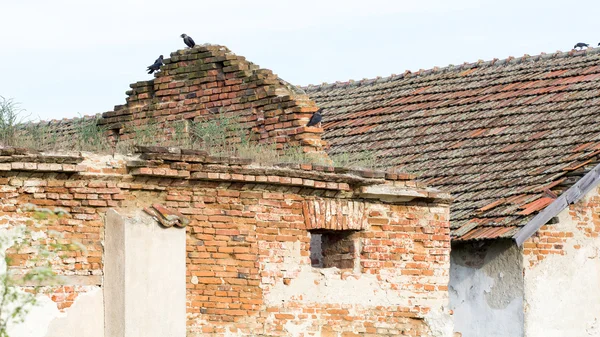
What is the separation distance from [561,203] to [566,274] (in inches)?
37.3

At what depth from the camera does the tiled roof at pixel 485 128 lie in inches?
533

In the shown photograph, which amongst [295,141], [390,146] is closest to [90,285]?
[295,141]

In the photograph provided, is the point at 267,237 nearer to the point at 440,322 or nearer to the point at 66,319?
the point at 66,319

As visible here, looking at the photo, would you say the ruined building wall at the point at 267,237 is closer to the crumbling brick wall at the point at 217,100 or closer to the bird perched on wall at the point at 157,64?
the crumbling brick wall at the point at 217,100

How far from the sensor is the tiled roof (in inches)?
533

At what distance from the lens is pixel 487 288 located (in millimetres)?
13453

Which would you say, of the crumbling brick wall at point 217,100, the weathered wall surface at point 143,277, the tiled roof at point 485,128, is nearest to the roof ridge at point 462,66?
the tiled roof at point 485,128

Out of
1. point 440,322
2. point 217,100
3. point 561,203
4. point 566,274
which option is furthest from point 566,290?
point 217,100

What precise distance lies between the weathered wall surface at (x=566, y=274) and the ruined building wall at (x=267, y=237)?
1963 mm

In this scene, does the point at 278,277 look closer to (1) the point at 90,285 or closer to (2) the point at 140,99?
(1) the point at 90,285

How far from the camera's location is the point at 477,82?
17.2 meters

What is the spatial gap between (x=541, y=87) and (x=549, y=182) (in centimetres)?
303

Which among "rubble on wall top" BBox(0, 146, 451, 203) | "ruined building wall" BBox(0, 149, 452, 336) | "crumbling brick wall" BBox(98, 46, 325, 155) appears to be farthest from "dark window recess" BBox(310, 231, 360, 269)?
"crumbling brick wall" BBox(98, 46, 325, 155)

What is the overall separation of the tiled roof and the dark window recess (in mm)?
2349
